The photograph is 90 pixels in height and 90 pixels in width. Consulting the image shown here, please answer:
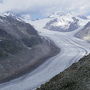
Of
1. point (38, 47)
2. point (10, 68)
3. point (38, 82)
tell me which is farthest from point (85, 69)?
point (38, 47)

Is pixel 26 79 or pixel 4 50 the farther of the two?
pixel 4 50

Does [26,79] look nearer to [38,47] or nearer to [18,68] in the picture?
[18,68]

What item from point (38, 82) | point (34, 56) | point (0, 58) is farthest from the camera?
point (34, 56)

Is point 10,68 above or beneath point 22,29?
beneath

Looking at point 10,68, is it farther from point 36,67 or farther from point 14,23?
point 14,23

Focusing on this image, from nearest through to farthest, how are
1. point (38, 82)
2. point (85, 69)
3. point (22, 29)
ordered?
point (85, 69)
point (38, 82)
point (22, 29)

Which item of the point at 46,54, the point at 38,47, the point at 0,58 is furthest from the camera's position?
the point at 38,47

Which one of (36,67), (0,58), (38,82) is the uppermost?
(0,58)

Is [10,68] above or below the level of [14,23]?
below

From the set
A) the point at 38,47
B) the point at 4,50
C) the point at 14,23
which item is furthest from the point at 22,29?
the point at 4,50
